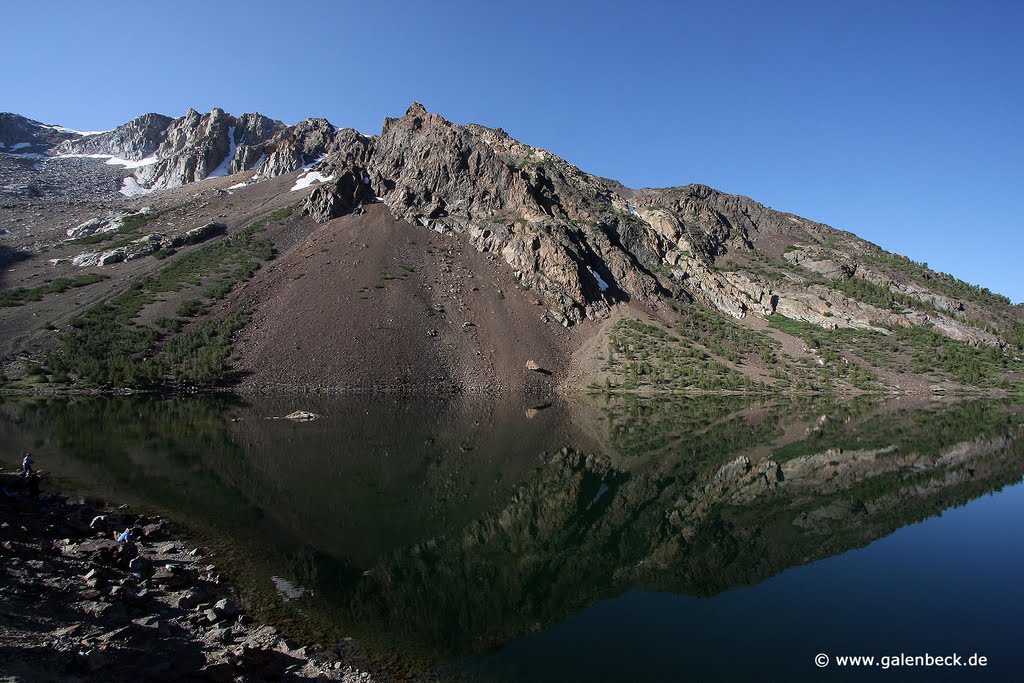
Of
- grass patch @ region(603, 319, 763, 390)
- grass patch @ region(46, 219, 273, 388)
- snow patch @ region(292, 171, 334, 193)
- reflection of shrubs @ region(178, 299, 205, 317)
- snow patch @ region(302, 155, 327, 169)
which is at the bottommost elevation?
grass patch @ region(46, 219, 273, 388)

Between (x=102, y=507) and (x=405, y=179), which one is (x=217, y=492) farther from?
(x=405, y=179)

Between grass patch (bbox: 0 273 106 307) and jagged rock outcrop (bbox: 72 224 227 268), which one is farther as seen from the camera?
jagged rock outcrop (bbox: 72 224 227 268)

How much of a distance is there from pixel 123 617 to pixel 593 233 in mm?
84787

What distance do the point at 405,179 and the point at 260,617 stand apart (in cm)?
9020

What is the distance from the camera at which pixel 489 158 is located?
302 feet

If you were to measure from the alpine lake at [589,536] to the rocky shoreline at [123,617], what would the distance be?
0.82 metres

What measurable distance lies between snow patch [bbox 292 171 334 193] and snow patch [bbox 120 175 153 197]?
4814 cm

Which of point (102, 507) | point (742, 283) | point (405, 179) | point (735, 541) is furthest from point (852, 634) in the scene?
point (405, 179)

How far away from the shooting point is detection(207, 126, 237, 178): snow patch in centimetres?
12778

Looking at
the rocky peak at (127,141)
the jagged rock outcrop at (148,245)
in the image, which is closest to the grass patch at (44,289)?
the jagged rock outcrop at (148,245)

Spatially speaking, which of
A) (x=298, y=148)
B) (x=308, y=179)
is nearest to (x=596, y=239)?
(x=308, y=179)

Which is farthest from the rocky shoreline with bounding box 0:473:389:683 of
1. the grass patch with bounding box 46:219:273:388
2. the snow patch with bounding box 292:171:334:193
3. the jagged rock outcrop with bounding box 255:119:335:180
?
the jagged rock outcrop with bounding box 255:119:335:180

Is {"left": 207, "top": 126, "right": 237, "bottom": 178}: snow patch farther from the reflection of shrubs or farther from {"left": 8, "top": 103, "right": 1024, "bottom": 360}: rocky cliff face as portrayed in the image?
the reflection of shrubs

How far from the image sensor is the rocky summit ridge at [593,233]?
7931 centimetres
